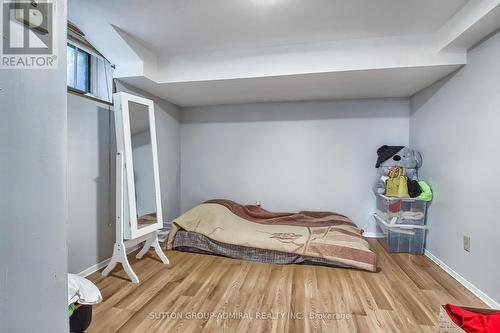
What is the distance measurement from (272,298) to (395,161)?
7.81 feet

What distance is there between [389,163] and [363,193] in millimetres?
573

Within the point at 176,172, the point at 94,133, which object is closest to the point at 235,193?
the point at 176,172

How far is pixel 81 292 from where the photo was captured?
1215mm

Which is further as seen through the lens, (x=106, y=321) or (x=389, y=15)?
(x=389, y=15)

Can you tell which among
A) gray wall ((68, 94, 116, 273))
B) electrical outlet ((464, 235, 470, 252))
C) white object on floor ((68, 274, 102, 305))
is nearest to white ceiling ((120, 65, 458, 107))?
gray wall ((68, 94, 116, 273))

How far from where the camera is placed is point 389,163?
126 inches

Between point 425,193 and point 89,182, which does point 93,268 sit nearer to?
point 89,182

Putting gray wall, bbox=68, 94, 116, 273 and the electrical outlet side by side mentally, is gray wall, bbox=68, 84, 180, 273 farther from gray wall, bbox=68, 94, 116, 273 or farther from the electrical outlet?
the electrical outlet

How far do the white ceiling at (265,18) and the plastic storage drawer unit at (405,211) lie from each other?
181cm

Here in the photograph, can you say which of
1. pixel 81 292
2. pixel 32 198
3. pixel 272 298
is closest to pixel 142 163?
pixel 81 292

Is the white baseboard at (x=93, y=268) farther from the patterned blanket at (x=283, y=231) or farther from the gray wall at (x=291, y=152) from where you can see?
the gray wall at (x=291, y=152)

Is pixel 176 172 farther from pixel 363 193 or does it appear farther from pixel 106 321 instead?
pixel 363 193

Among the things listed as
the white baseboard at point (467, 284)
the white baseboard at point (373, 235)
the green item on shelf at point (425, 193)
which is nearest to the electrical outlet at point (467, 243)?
the white baseboard at point (467, 284)

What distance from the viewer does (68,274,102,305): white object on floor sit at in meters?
1.15
